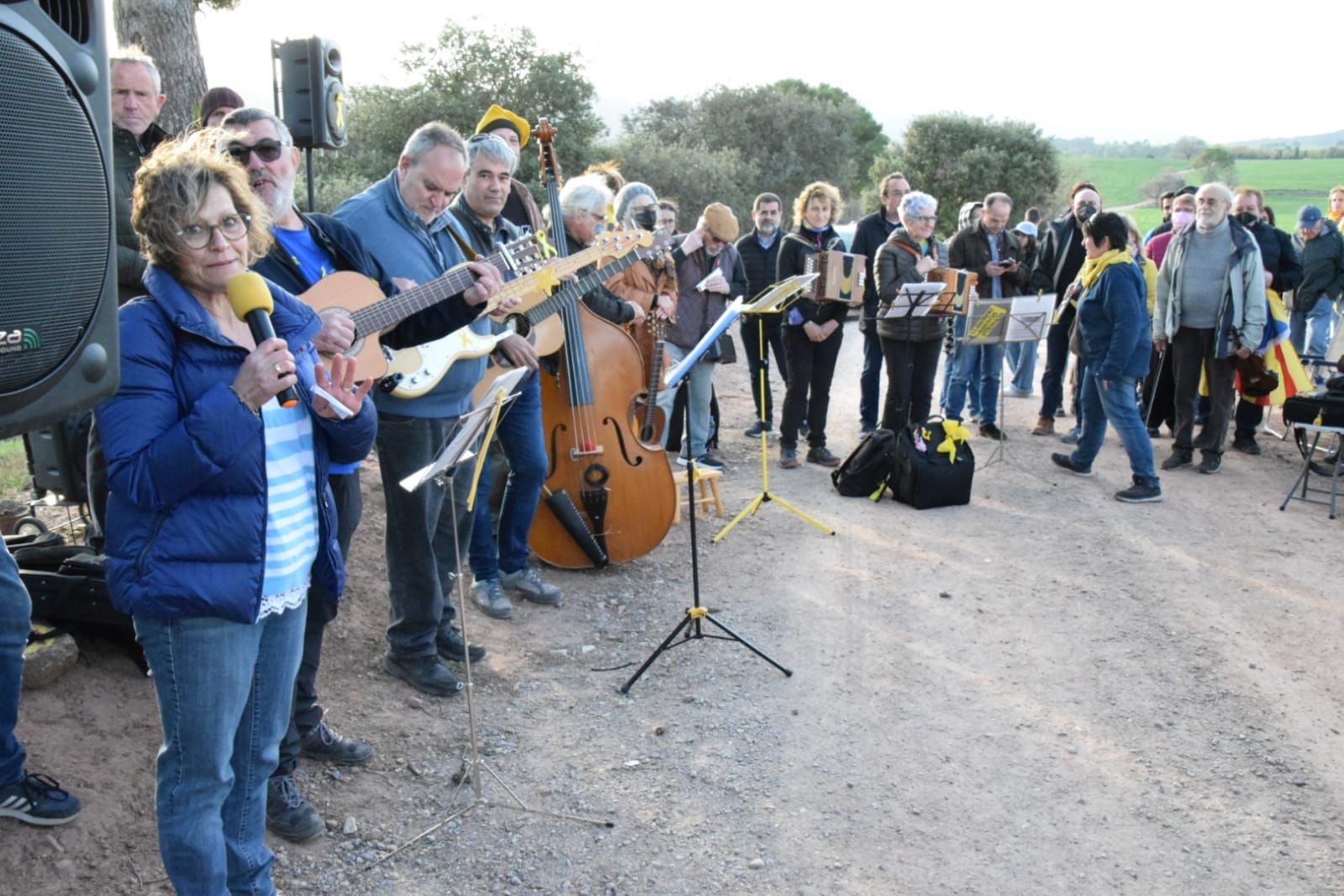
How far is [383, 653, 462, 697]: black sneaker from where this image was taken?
4305 mm

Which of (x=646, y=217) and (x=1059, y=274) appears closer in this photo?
(x=646, y=217)

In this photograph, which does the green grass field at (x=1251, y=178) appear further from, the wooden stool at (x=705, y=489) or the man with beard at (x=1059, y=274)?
the wooden stool at (x=705, y=489)

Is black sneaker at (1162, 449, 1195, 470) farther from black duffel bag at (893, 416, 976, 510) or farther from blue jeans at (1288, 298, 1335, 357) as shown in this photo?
blue jeans at (1288, 298, 1335, 357)

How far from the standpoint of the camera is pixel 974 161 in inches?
1042

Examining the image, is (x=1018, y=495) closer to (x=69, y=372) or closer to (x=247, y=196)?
(x=247, y=196)

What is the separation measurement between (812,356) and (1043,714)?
14.1 ft

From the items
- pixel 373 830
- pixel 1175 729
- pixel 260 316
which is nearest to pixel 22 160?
pixel 260 316

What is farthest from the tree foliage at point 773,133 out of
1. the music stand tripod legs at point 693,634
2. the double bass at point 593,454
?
the music stand tripod legs at point 693,634

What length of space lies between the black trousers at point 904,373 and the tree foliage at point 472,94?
12427 mm

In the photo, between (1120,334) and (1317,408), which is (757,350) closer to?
(1120,334)

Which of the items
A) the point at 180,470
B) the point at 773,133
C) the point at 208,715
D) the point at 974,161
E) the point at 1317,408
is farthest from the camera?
the point at 773,133

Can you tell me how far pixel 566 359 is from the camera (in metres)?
5.34

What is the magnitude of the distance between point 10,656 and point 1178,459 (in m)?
8.08

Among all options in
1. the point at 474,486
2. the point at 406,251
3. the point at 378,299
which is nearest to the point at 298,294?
the point at 378,299
